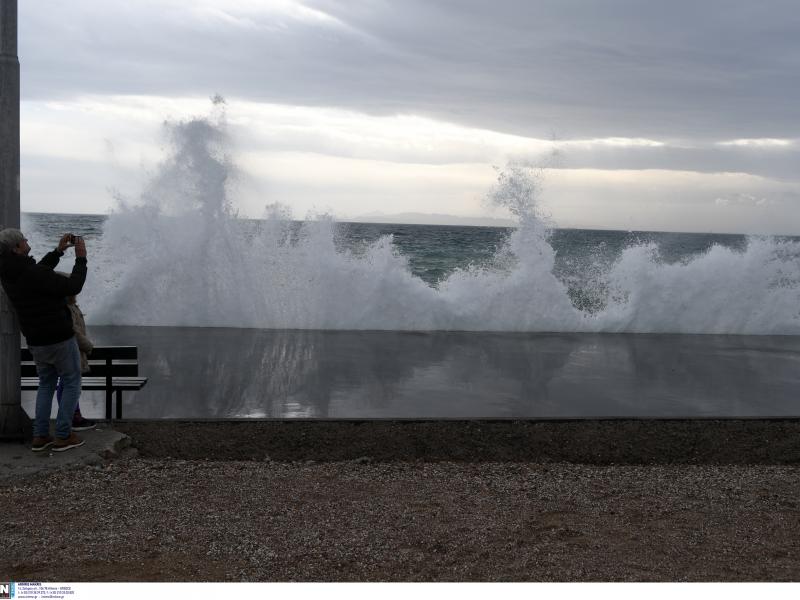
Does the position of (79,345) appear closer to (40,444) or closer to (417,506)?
(40,444)

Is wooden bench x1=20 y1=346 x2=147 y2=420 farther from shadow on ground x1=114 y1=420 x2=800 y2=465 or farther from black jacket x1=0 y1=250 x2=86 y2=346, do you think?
black jacket x1=0 y1=250 x2=86 y2=346

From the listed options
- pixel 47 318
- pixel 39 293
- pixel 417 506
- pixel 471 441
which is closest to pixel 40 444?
pixel 47 318

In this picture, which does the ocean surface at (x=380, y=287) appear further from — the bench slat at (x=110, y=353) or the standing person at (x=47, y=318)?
the standing person at (x=47, y=318)

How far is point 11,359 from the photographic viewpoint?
5273 millimetres

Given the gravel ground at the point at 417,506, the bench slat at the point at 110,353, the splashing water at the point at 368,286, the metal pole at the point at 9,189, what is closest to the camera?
the gravel ground at the point at 417,506

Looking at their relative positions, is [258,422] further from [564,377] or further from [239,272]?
[239,272]

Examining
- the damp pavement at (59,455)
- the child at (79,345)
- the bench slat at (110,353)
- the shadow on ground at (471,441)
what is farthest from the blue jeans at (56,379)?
the bench slat at (110,353)

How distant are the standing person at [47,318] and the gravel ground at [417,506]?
1.69ft

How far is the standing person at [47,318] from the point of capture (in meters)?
4.73

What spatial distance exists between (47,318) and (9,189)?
108 centimetres

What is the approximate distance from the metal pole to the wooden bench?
0.73 metres

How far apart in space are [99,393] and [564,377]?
5308 mm

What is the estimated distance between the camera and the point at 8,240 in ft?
15.5

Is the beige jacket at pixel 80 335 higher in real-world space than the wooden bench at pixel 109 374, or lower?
higher
